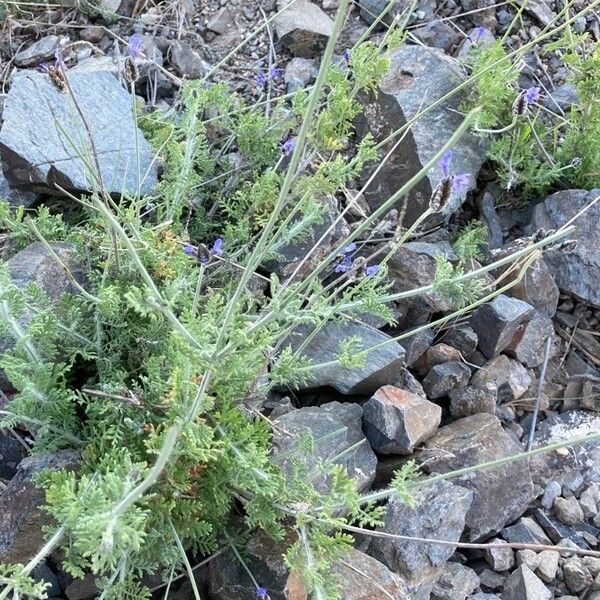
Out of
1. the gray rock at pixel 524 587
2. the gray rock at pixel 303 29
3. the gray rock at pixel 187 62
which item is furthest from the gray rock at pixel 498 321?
the gray rock at pixel 187 62

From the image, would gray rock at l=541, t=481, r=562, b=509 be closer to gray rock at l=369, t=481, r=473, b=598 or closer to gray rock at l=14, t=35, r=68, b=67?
gray rock at l=369, t=481, r=473, b=598

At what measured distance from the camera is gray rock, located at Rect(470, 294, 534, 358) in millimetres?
2852

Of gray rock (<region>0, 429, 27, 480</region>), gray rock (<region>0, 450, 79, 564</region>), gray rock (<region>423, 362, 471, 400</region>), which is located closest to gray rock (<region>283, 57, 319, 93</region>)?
gray rock (<region>423, 362, 471, 400</region>)

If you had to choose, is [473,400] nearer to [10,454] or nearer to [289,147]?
[289,147]

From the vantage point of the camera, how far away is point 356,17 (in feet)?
12.0

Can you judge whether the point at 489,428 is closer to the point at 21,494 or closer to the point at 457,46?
the point at 21,494

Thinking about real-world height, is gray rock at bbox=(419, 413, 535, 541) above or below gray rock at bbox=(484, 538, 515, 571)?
above

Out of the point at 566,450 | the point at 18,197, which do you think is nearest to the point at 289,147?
the point at 18,197

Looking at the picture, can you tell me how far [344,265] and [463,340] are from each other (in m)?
0.55

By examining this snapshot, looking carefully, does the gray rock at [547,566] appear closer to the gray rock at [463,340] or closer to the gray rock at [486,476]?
the gray rock at [486,476]

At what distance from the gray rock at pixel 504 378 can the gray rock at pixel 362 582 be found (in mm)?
832

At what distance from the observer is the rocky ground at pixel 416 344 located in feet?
7.82

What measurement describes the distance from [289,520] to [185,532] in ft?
1.11

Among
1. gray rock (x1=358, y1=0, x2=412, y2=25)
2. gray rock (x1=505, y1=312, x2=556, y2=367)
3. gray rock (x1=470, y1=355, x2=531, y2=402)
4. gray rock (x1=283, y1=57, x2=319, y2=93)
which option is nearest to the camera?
gray rock (x1=470, y1=355, x2=531, y2=402)
